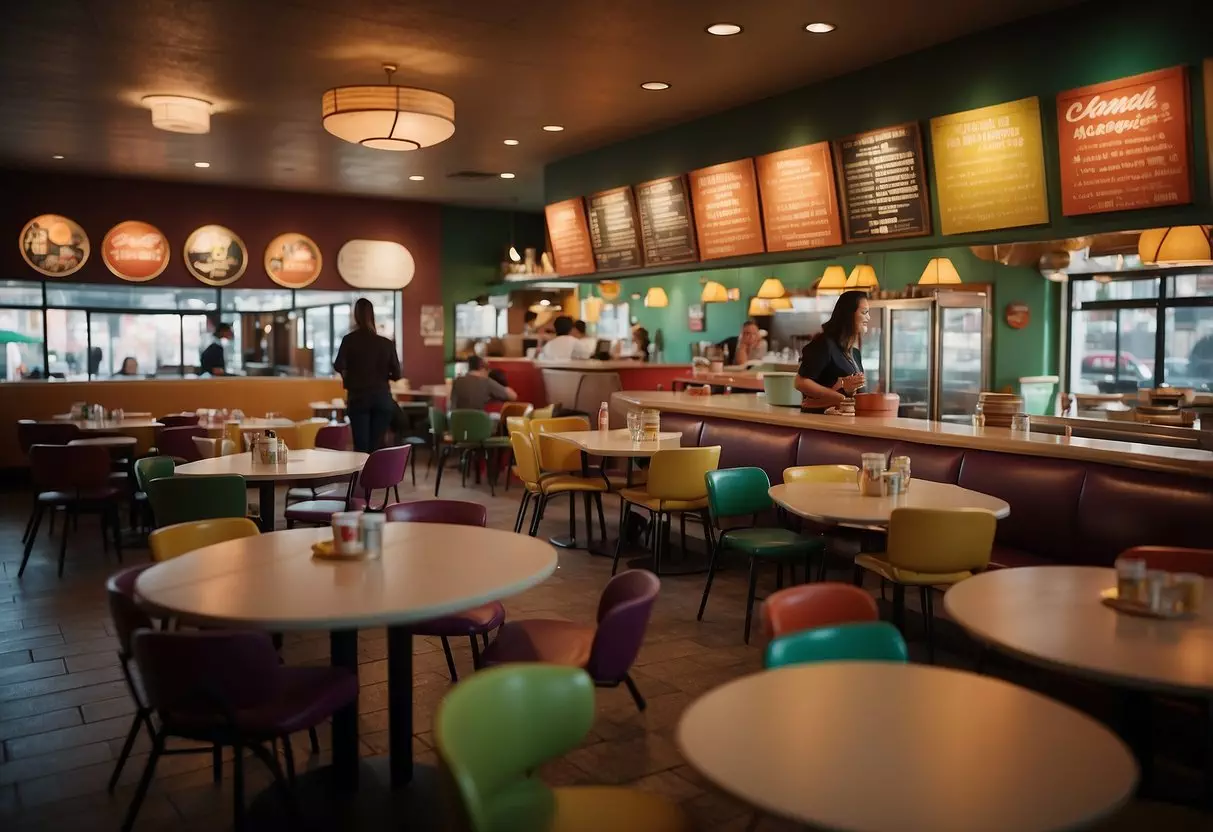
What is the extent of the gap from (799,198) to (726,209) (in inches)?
30.7

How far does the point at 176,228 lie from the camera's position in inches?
421

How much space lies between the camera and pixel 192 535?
3.26m

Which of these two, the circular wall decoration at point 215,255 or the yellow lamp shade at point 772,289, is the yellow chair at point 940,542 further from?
the circular wall decoration at point 215,255

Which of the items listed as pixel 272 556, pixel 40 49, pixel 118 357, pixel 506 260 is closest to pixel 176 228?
pixel 118 357

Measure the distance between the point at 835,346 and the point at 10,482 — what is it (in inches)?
324

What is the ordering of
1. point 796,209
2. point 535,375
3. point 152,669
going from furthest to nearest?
point 535,375, point 796,209, point 152,669

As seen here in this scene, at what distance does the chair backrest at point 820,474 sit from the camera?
4621 millimetres

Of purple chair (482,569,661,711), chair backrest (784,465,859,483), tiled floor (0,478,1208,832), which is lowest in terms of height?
tiled floor (0,478,1208,832)

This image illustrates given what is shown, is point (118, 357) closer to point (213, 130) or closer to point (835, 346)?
point (213, 130)

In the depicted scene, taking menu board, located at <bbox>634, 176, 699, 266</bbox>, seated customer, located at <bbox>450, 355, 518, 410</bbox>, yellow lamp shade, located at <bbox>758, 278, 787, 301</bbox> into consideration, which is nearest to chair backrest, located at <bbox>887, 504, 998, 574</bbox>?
menu board, located at <bbox>634, 176, 699, 266</bbox>

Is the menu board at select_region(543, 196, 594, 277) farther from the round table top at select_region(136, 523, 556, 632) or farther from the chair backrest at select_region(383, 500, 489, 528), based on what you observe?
the round table top at select_region(136, 523, 556, 632)

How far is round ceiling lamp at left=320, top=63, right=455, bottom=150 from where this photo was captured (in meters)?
6.04

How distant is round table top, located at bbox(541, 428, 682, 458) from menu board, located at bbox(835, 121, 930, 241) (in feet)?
5.97

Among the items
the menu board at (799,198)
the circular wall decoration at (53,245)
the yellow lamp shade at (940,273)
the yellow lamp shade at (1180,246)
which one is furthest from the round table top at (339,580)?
the circular wall decoration at (53,245)
